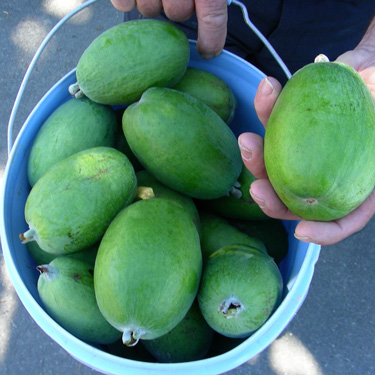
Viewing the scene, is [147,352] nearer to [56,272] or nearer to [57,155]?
[56,272]

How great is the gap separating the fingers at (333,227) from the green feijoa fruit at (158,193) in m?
0.32

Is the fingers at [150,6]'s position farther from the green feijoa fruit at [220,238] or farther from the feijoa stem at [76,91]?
the green feijoa fruit at [220,238]

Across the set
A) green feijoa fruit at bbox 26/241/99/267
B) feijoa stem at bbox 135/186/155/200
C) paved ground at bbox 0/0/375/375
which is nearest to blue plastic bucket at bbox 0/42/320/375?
green feijoa fruit at bbox 26/241/99/267

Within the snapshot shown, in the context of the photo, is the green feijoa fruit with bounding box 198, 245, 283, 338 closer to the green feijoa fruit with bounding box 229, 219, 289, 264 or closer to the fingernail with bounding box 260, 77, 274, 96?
the green feijoa fruit with bounding box 229, 219, 289, 264

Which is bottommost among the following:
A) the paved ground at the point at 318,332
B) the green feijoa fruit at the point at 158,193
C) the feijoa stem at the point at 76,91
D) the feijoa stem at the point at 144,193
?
the paved ground at the point at 318,332

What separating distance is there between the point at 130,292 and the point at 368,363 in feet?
4.71

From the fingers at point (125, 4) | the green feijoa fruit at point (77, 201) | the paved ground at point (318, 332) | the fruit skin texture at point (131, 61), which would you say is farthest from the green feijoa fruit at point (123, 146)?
the paved ground at point (318, 332)

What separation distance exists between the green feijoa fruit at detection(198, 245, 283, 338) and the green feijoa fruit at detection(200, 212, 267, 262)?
12cm

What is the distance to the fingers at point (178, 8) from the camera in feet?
3.99

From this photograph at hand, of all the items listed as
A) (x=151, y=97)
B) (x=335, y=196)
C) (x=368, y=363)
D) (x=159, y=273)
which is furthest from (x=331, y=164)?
(x=368, y=363)

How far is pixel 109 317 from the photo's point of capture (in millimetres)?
941

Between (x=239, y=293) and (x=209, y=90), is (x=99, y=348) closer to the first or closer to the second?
(x=239, y=293)

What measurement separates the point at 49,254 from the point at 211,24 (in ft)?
2.80

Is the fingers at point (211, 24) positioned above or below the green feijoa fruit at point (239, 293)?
above
